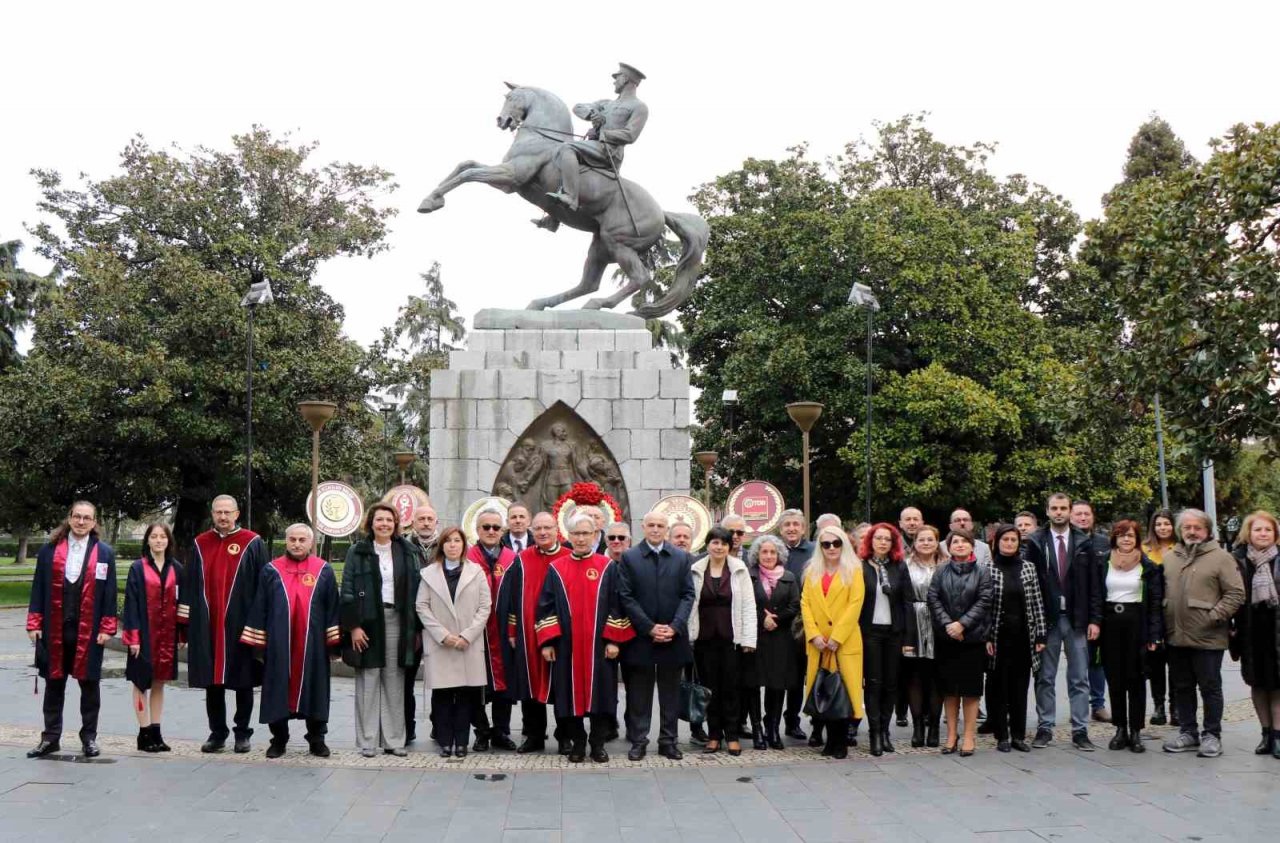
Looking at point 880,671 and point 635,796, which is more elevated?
point 880,671

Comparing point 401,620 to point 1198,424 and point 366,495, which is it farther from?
point 366,495

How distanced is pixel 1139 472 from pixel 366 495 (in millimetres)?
26778

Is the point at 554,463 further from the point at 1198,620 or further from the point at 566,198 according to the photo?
the point at 1198,620

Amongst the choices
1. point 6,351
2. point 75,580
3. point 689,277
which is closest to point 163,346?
point 6,351

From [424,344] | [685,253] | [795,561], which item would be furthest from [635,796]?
Answer: [424,344]

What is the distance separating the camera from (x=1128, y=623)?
821 cm

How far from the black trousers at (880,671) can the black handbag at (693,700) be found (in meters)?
1.14

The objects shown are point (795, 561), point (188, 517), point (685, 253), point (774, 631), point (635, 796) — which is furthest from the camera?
point (188, 517)

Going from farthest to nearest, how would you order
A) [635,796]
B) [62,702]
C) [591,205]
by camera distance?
[591,205]
[62,702]
[635,796]

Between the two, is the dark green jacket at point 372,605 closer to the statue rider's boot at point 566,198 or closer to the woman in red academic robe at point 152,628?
the woman in red academic robe at point 152,628

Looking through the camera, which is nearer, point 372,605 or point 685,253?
point 372,605

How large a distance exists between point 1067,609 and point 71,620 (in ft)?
22.5

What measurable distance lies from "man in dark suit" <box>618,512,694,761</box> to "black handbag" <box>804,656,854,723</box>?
89 cm

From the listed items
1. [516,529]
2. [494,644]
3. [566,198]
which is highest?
[566,198]
